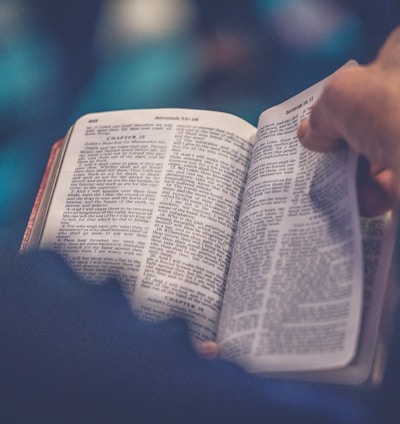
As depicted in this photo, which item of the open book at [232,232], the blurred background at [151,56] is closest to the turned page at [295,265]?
the open book at [232,232]

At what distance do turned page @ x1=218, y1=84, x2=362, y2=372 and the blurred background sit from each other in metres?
0.22

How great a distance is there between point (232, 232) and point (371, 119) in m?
0.24

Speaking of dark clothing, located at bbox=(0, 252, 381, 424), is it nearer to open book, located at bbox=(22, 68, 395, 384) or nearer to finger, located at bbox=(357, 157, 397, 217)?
open book, located at bbox=(22, 68, 395, 384)

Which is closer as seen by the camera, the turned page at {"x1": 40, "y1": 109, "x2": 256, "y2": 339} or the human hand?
the human hand

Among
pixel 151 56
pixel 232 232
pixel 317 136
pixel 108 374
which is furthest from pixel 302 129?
pixel 151 56

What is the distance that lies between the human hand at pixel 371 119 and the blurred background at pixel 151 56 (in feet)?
0.93

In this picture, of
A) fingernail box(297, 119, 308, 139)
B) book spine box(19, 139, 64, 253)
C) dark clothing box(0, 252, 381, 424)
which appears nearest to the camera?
dark clothing box(0, 252, 381, 424)

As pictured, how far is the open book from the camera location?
21.6 inches

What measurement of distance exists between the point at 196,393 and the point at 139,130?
A: 39 cm

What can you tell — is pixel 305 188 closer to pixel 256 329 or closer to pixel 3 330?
pixel 256 329

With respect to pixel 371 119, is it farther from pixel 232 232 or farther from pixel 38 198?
pixel 38 198

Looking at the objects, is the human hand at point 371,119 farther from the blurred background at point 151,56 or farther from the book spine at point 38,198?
the book spine at point 38,198

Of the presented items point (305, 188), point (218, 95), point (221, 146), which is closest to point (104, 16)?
point (218, 95)

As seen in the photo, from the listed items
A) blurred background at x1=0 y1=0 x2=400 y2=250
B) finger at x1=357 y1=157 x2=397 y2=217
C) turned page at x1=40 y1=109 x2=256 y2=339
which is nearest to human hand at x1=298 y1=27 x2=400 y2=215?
finger at x1=357 y1=157 x2=397 y2=217
